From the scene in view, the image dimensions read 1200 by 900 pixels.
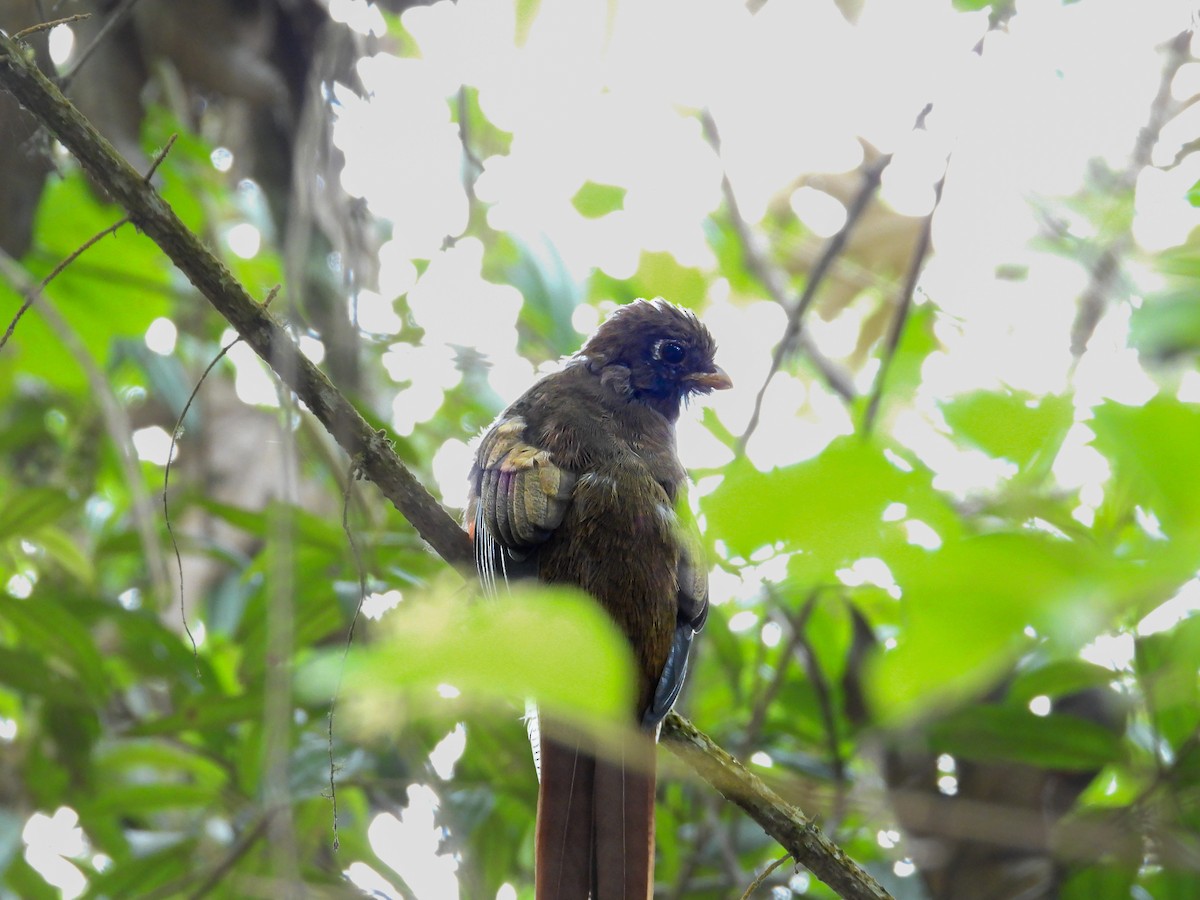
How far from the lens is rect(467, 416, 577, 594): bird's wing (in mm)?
2908

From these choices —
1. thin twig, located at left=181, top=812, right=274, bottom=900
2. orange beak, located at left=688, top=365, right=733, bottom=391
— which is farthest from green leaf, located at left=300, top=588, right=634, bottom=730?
orange beak, located at left=688, top=365, right=733, bottom=391

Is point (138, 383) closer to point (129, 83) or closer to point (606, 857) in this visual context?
point (129, 83)

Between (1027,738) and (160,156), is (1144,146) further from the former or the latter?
(160,156)

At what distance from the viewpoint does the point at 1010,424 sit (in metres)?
0.95

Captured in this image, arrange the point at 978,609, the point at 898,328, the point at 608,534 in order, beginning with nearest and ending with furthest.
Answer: the point at 978,609, the point at 898,328, the point at 608,534

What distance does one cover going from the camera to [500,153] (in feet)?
17.0

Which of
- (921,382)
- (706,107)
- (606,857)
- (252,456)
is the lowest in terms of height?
(606,857)

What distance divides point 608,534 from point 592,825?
71cm

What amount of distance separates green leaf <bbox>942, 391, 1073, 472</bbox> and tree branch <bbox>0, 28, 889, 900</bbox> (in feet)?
4.79

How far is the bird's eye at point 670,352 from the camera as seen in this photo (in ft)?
12.9

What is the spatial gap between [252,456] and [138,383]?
0.68m

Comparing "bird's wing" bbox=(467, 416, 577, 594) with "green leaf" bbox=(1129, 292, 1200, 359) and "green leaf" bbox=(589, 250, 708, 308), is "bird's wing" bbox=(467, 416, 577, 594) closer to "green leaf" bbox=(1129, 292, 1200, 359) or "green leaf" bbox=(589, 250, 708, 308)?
"green leaf" bbox=(1129, 292, 1200, 359)

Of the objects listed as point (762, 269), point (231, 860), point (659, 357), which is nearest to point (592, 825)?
point (231, 860)

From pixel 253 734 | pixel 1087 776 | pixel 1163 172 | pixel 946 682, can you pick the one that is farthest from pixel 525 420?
pixel 946 682
